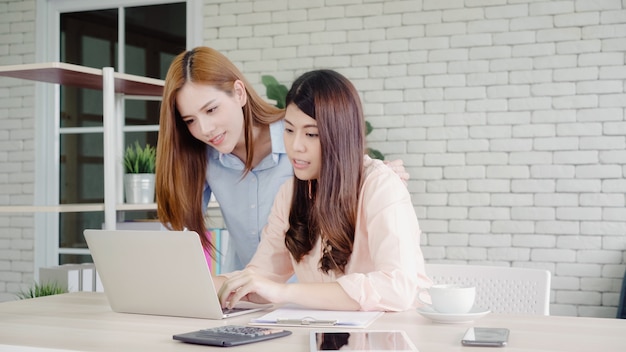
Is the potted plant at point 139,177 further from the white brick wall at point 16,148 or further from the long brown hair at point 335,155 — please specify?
the white brick wall at point 16,148

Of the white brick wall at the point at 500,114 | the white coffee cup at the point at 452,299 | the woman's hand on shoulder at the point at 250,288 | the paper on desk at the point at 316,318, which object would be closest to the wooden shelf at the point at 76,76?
the woman's hand on shoulder at the point at 250,288

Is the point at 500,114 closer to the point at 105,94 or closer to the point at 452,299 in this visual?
the point at 105,94

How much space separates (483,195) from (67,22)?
2.97 meters

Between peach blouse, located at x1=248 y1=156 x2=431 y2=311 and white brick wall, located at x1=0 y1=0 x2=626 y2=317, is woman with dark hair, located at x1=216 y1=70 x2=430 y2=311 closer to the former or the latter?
peach blouse, located at x1=248 y1=156 x2=431 y2=311

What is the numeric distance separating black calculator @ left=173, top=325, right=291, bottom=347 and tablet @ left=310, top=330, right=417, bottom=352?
9cm

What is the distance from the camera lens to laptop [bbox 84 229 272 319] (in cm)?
168

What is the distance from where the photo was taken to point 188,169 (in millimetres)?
2449

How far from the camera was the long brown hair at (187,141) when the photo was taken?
7.45ft

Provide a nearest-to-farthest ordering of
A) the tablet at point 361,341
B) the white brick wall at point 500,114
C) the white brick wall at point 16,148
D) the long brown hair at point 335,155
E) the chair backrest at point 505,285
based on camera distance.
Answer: the tablet at point 361,341
the long brown hair at point 335,155
the chair backrest at point 505,285
the white brick wall at point 500,114
the white brick wall at point 16,148

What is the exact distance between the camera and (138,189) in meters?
3.33

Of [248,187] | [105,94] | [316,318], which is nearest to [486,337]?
[316,318]

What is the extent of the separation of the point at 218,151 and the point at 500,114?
7.54 feet

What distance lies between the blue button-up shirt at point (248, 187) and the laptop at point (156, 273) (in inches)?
24.7

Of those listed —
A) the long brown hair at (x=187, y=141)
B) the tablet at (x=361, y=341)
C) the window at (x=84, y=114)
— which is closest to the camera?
the tablet at (x=361, y=341)
